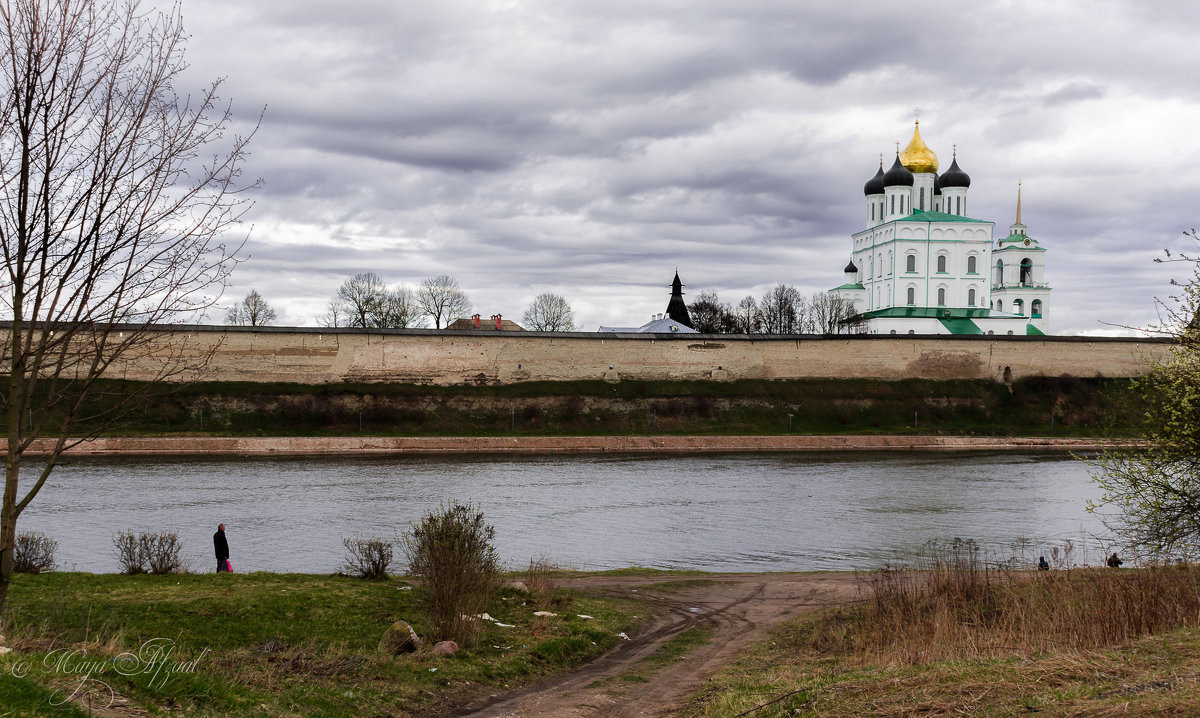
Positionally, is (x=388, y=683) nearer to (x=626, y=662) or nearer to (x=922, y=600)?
(x=626, y=662)

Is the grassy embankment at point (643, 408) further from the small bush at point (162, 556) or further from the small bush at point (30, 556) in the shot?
the small bush at point (162, 556)

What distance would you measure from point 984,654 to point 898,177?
75339 millimetres

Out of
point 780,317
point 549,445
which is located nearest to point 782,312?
point 780,317

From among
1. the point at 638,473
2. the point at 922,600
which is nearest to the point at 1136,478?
the point at 922,600

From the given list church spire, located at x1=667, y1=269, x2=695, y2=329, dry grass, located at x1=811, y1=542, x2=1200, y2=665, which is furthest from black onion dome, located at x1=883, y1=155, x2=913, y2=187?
dry grass, located at x1=811, y1=542, x2=1200, y2=665

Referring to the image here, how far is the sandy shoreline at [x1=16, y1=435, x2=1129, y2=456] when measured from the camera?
3797 cm

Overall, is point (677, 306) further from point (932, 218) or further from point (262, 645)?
point (262, 645)

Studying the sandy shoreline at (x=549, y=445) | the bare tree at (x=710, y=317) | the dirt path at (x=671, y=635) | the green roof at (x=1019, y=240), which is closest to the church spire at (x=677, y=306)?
the bare tree at (x=710, y=317)

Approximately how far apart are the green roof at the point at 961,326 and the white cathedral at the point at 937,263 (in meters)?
0.08

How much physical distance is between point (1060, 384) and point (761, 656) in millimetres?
53743

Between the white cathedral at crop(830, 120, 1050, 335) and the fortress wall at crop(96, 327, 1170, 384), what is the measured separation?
14425 mm

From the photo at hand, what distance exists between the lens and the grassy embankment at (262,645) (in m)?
5.41

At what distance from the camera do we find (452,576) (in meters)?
9.05

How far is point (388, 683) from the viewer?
24.0 ft
